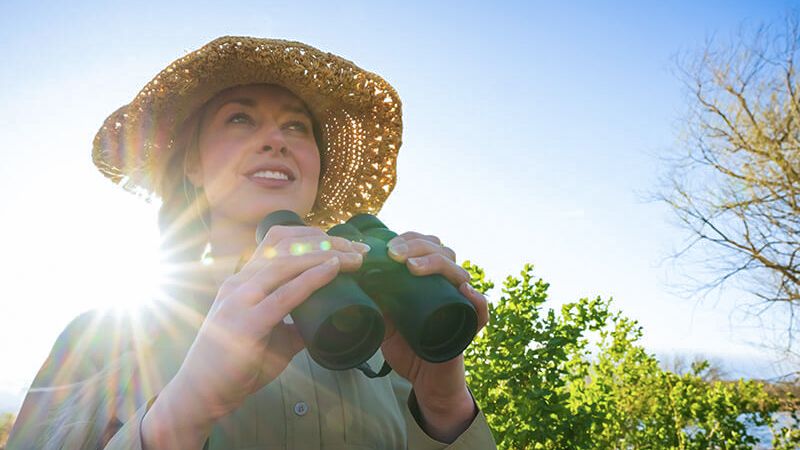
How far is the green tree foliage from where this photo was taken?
17.5 ft

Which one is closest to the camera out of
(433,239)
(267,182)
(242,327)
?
(242,327)

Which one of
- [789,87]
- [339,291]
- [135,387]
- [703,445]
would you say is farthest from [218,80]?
[789,87]

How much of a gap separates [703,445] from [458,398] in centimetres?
979

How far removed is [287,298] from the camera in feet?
3.71

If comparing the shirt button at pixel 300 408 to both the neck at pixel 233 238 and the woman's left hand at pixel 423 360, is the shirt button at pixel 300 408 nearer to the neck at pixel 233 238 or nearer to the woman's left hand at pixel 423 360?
the woman's left hand at pixel 423 360

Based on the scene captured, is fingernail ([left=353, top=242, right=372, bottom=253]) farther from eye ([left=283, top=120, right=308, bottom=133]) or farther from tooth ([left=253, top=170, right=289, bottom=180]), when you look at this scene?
eye ([left=283, top=120, right=308, bottom=133])

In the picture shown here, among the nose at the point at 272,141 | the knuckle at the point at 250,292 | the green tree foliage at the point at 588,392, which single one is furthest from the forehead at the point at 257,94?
the green tree foliage at the point at 588,392

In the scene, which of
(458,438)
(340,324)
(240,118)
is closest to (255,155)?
(240,118)

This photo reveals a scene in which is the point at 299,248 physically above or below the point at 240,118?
below

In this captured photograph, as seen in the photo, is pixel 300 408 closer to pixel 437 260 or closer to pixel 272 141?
pixel 437 260

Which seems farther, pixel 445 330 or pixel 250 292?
pixel 445 330

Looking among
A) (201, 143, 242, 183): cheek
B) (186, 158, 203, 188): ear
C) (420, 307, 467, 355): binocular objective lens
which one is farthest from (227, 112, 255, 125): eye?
(420, 307, 467, 355): binocular objective lens

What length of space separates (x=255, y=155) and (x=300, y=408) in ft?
2.63

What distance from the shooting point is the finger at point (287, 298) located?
1130mm
